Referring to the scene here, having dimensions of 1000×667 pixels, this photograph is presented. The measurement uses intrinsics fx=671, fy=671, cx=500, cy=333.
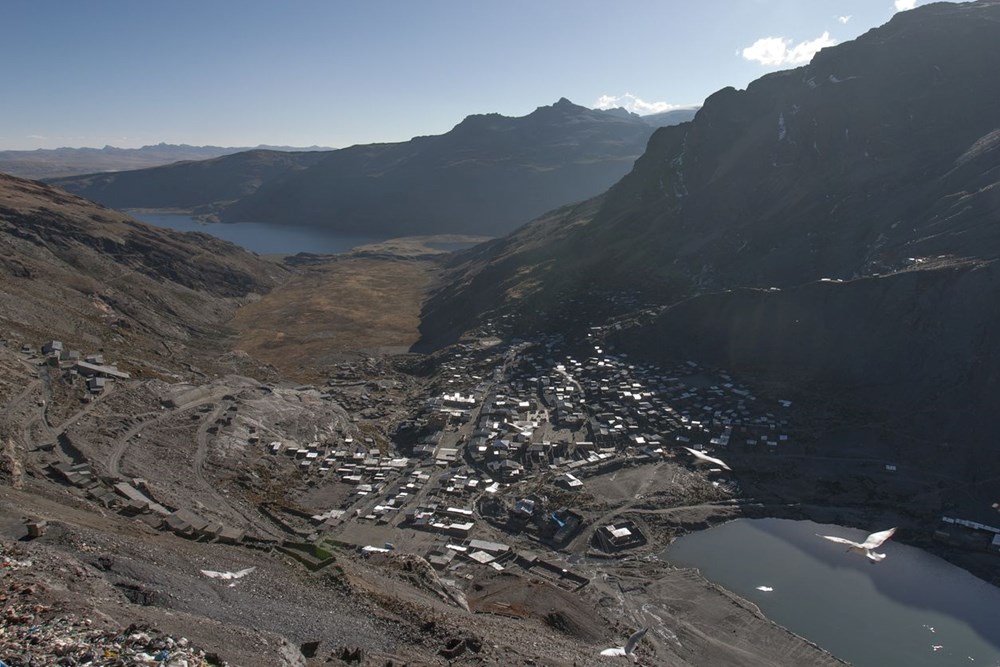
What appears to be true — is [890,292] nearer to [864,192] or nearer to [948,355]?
[948,355]

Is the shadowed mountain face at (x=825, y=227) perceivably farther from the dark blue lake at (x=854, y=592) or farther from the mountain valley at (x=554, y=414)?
the dark blue lake at (x=854, y=592)

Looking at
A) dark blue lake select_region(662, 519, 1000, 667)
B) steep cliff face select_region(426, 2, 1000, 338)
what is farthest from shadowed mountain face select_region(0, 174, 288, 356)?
dark blue lake select_region(662, 519, 1000, 667)

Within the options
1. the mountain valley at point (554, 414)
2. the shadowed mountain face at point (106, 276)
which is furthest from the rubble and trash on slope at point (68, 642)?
the shadowed mountain face at point (106, 276)

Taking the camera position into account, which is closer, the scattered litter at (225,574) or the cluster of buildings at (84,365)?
the scattered litter at (225,574)

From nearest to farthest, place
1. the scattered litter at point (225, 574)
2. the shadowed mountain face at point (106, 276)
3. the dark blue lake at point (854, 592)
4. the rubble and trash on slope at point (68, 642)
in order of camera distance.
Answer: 1. the rubble and trash on slope at point (68, 642)
2. the scattered litter at point (225, 574)
3. the dark blue lake at point (854, 592)
4. the shadowed mountain face at point (106, 276)

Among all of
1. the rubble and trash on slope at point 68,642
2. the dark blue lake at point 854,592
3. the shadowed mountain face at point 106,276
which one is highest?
the shadowed mountain face at point 106,276

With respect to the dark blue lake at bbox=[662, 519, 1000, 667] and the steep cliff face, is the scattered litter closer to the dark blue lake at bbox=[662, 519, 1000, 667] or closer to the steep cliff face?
the dark blue lake at bbox=[662, 519, 1000, 667]

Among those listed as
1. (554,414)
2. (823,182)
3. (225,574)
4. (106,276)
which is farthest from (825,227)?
(106,276)
